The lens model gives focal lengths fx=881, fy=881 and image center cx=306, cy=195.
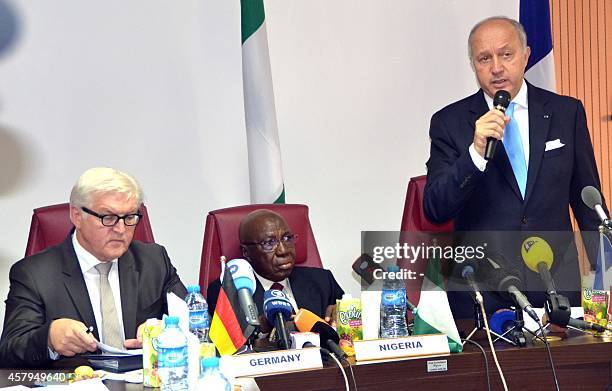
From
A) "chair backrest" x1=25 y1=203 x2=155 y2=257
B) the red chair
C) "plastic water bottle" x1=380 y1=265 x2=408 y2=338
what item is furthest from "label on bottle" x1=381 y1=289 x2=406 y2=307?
"chair backrest" x1=25 y1=203 x2=155 y2=257

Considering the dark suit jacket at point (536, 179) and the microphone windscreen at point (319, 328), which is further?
the dark suit jacket at point (536, 179)

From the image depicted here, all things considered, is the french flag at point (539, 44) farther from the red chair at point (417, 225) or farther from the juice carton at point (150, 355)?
the juice carton at point (150, 355)

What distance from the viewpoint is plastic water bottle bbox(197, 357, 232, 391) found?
1.78 metres

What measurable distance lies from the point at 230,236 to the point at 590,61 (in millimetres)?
2726

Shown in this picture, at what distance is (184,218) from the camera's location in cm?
433

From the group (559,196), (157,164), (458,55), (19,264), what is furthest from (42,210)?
(458,55)

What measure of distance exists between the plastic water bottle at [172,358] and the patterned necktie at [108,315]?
31.5 inches

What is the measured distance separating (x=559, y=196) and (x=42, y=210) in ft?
5.97

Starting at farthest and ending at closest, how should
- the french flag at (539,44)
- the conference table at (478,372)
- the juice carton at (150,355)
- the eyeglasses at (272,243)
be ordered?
the french flag at (539,44)
the eyeglasses at (272,243)
the conference table at (478,372)
the juice carton at (150,355)

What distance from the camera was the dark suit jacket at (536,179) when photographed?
2.99 m

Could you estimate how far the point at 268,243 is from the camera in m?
3.32

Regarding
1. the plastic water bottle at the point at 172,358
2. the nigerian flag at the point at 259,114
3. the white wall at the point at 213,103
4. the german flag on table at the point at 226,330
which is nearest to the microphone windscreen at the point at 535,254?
the german flag on table at the point at 226,330

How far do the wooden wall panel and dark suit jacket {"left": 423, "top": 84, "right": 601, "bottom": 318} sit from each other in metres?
2.05

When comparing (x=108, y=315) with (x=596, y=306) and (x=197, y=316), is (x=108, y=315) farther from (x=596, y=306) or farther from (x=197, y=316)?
(x=596, y=306)
